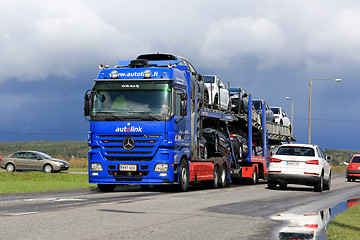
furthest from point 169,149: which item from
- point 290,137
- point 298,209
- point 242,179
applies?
point 290,137

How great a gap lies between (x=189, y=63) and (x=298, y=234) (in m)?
12.6

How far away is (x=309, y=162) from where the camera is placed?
72.4 feet

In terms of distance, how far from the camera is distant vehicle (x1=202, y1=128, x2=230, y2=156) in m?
22.9

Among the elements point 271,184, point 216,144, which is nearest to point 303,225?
point 271,184

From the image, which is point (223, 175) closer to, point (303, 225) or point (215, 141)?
point (215, 141)

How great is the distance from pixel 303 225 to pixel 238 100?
17305 millimetres

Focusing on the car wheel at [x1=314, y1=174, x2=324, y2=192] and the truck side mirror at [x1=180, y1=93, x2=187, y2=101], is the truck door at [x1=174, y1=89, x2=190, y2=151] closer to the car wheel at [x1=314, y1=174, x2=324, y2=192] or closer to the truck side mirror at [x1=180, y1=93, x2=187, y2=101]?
the truck side mirror at [x1=180, y1=93, x2=187, y2=101]

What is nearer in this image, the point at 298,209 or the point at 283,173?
the point at 298,209

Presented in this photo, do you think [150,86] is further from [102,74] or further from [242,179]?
[242,179]

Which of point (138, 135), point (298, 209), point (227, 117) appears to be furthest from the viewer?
point (227, 117)

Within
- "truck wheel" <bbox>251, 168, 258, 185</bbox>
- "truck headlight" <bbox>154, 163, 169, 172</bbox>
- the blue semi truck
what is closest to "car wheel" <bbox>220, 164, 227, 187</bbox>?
"truck wheel" <bbox>251, 168, 258, 185</bbox>

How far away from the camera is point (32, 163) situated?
4078 cm

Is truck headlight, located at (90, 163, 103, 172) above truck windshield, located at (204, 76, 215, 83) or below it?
below

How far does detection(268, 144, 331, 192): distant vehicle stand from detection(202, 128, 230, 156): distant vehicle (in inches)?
90.6
